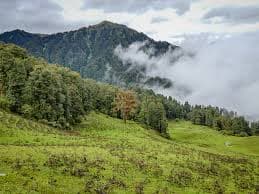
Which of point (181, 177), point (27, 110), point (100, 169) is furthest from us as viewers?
point (27, 110)

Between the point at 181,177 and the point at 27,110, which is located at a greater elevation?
the point at 27,110

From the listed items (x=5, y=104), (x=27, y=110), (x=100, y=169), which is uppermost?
(x=5, y=104)

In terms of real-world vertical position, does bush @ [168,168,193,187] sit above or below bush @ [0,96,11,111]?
below

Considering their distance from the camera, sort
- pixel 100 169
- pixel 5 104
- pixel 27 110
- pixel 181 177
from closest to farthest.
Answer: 1. pixel 100 169
2. pixel 181 177
3. pixel 27 110
4. pixel 5 104

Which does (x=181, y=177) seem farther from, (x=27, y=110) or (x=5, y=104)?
(x=5, y=104)

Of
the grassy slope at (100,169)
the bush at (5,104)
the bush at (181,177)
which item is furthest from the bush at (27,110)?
the bush at (181,177)

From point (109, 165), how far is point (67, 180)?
30.4 feet

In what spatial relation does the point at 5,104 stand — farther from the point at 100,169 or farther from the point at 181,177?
the point at 181,177

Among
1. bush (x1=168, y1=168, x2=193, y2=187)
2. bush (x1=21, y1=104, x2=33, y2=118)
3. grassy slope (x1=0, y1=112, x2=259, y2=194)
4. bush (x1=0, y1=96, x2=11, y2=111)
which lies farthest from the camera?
bush (x1=0, y1=96, x2=11, y2=111)

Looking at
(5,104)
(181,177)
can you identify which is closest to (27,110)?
(5,104)

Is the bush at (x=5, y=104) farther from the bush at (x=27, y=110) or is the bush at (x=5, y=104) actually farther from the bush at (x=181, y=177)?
the bush at (x=181, y=177)

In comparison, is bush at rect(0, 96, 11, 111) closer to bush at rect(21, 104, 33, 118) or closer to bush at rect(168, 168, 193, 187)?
bush at rect(21, 104, 33, 118)

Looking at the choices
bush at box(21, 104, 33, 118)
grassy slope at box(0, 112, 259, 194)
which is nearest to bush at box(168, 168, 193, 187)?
grassy slope at box(0, 112, 259, 194)

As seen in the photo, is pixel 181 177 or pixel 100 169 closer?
pixel 100 169
